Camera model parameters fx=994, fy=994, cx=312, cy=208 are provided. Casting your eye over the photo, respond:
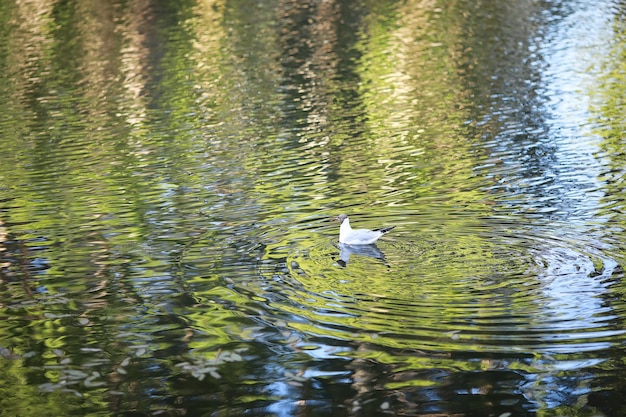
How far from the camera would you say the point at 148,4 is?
2138 inches

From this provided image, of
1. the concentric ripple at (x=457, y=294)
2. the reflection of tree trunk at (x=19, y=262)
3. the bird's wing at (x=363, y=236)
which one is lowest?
the concentric ripple at (x=457, y=294)

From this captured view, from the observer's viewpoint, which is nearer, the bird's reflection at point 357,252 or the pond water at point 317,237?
the pond water at point 317,237

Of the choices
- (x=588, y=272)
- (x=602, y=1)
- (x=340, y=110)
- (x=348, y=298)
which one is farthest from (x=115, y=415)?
(x=602, y=1)

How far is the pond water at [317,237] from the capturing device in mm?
10266

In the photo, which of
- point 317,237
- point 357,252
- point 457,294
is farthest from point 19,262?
point 457,294

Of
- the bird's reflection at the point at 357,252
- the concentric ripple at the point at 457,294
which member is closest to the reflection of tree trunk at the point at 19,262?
the concentric ripple at the point at 457,294

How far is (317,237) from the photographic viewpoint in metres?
15.2

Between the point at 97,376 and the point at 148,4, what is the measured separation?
46059mm

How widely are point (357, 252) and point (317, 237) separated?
1204mm

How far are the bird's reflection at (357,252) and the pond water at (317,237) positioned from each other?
75 mm

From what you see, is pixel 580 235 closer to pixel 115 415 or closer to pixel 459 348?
pixel 459 348

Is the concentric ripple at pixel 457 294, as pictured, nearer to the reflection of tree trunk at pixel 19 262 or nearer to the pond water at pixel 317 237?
the pond water at pixel 317 237

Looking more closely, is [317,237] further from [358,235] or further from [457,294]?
[457,294]

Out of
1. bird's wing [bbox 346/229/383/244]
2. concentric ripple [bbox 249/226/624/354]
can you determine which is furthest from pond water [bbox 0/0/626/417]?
bird's wing [bbox 346/229/383/244]
